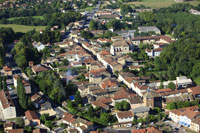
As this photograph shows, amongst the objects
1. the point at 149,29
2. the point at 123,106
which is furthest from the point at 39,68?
the point at 149,29

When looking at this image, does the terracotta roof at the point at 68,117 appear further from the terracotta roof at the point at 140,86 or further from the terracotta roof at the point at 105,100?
the terracotta roof at the point at 140,86

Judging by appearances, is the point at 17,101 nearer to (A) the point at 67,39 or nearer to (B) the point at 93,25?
(A) the point at 67,39

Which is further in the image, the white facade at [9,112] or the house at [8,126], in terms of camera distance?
the white facade at [9,112]

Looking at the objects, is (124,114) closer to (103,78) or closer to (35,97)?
(103,78)

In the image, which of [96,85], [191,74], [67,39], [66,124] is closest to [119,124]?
[66,124]

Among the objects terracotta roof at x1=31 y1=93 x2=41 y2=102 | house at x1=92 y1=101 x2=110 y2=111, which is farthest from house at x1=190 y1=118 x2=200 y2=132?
terracotta roof at x1=31 y1=93 x2=41 y2=102

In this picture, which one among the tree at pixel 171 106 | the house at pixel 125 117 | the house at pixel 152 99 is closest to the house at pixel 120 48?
the house at pixel 152 99

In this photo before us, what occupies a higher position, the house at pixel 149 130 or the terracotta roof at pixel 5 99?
the terracotta roof at pixel 5 99

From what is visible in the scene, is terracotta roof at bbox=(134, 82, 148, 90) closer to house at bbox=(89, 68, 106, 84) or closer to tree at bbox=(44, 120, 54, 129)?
house at bbox=(89, 68, 106, 84)
